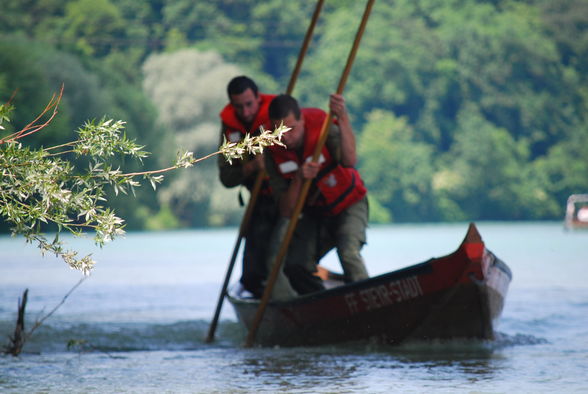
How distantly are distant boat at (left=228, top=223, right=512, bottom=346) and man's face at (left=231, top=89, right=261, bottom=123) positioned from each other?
4.03 feet

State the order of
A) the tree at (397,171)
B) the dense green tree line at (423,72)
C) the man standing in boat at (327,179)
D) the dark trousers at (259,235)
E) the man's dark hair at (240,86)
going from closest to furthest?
the man standing in boat at (327,179) < the man's dark hair at (240,86) < the dark trousers at (259,235) < the dense green tree line at (423,72) < the tree at (397,171)

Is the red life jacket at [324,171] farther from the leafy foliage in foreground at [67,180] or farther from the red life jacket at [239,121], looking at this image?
the leafy foliage in foreground at [67,180]

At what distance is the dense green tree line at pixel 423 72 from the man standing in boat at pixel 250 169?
122 ft

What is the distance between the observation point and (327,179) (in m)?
7.40

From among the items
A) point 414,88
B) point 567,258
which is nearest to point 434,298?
point 567,258

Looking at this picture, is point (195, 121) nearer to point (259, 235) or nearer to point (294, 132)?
point (259, 235)

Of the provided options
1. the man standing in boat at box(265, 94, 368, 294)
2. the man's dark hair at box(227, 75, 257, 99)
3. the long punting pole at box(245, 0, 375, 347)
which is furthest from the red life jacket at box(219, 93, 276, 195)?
the long punting pole at box(245, 0, 375, 347)

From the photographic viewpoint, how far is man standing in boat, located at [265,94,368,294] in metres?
7.18

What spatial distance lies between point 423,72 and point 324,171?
165 feet

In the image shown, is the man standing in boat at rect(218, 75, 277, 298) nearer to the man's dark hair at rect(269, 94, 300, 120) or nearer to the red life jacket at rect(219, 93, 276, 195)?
the red life jacket at rect(219, 93, 276, 195)

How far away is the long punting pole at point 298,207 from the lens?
7039mm

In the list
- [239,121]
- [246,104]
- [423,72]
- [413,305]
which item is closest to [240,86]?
[246,104]

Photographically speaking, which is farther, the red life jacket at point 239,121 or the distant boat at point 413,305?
the red life jacket at point 239,121

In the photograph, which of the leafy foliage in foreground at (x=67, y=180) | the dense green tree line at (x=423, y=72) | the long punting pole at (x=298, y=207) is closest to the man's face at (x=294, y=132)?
the long punting pole at (x=298, y=207)
